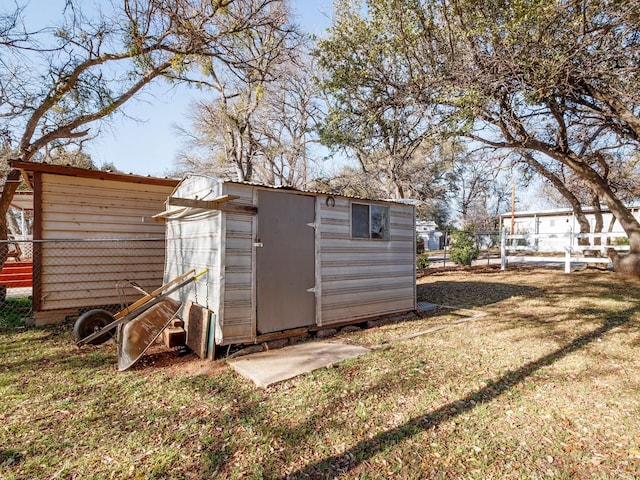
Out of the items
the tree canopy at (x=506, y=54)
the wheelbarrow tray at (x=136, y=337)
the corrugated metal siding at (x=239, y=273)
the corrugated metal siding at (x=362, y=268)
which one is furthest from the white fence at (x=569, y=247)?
the wheelbarrow tray at (x=136, y=337)

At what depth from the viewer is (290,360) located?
4.09 metres

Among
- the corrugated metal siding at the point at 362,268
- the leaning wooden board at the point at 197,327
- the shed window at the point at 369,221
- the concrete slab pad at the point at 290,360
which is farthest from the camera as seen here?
the shed window at the point at 369,221

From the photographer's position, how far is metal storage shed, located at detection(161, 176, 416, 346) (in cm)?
420

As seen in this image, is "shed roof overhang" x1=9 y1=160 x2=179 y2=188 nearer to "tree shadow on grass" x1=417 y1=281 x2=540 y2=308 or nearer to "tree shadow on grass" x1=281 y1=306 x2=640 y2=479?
"tree shadow on grass" x1=281 y1=306 x2=640 y2=479

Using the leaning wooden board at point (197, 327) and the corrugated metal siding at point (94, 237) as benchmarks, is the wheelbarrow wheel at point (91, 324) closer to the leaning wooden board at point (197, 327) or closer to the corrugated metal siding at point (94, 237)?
the leaning wooden board at point (197, 327)

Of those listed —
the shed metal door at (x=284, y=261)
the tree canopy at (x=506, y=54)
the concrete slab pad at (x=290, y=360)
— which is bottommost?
the concrete slab pad at (x=290, y=360)

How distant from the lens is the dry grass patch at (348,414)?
228 cm

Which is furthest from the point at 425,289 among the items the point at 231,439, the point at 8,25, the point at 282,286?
the point at 8,25

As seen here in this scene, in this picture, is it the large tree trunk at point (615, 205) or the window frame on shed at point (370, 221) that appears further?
the large tree trunk at point (615, 205)

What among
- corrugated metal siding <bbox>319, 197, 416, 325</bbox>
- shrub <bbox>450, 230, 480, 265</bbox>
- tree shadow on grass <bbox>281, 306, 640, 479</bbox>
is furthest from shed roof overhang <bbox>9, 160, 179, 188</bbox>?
shrub <bbox>450, 230, 480, 265</bbox>

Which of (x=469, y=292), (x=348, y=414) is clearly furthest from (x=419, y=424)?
(x=469, y=292)

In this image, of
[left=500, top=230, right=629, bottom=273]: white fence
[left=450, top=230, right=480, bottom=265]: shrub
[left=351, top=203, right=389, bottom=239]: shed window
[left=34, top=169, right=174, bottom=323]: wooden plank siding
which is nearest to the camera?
[left=351, top=203, right=389, bottom=239]: shed window

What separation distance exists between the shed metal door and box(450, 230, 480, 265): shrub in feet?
34.9

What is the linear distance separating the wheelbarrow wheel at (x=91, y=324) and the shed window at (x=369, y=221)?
12.8 feet
